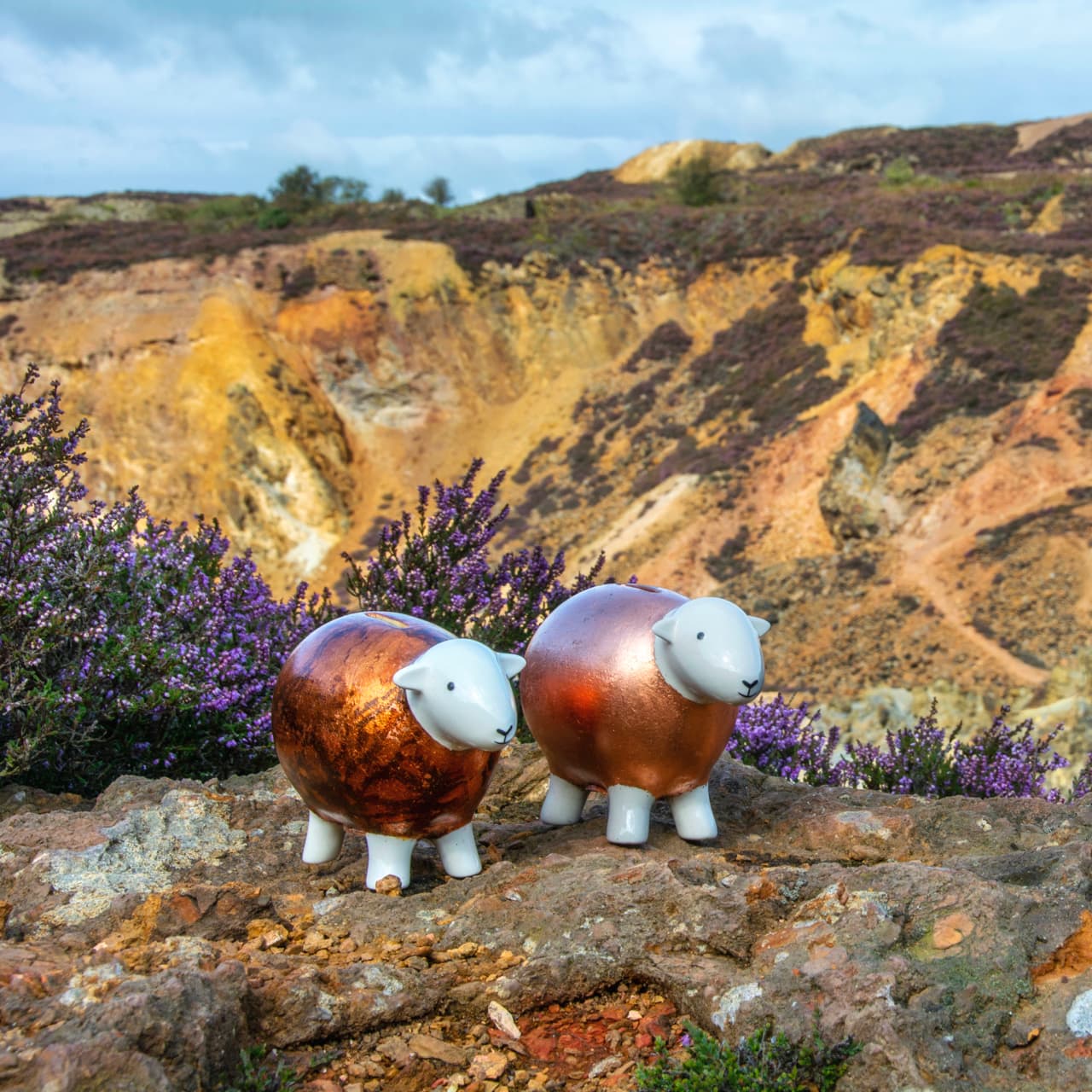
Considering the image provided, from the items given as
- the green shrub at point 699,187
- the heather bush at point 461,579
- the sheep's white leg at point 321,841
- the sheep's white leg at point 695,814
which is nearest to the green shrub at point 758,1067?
the sheep's white leg at point 695,814

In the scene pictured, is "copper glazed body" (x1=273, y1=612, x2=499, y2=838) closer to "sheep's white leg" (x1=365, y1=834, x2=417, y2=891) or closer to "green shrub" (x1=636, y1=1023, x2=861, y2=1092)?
"sheep's white leg" (x1=365, y1=834, x2=417, y2=891)

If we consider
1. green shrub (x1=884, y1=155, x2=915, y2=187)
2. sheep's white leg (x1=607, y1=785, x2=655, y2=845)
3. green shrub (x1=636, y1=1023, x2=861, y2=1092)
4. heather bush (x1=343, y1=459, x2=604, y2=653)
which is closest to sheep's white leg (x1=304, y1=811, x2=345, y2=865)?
sheep's white leg (x1=607, y1=785, x2=655, y2=845)

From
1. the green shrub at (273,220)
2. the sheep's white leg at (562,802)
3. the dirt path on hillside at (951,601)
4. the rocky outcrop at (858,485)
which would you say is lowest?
the dirt path on hillside at (951,601)

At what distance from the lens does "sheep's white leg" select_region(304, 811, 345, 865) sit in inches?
253

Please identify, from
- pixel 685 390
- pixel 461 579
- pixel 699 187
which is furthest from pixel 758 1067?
pixel 699 187

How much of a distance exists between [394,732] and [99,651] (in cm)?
326

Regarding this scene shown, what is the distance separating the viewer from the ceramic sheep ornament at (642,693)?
6.21 metres

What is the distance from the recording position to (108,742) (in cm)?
821

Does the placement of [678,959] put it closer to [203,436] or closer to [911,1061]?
[911,1061]

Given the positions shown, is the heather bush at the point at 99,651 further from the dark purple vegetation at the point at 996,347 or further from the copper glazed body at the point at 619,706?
the dark purple vegetation at the point at 996,347

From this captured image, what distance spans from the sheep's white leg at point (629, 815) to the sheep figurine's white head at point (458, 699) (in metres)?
1.01

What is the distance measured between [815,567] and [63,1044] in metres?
25.4

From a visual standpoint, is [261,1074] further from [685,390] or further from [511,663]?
[685,390]

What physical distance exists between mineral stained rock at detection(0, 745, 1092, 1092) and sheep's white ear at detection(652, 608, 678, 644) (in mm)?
1153
